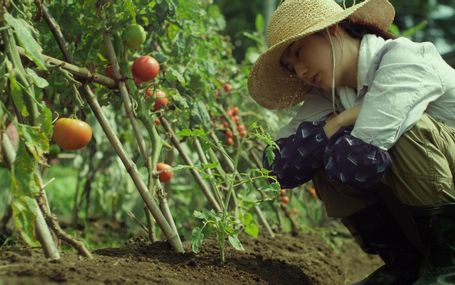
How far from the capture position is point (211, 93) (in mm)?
2408

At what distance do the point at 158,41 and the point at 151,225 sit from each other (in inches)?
31.1

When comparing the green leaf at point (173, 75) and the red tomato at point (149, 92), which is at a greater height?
the green leaf at point (173, 75)

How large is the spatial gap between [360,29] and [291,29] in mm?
244

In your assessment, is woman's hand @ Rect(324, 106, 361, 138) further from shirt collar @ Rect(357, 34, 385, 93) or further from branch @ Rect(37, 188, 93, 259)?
branch @ Rect(37, 188, 93, 259)

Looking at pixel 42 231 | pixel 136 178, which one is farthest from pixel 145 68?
pixel 42 231

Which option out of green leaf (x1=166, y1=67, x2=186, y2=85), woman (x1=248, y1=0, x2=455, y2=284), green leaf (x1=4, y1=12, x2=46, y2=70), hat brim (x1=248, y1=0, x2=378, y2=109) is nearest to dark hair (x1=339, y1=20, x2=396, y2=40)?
woman (x1=248, y1=0, x2=455, y2=284)

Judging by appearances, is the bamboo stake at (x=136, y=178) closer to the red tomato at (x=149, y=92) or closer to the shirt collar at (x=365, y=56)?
the red tomato at (x=149, y=92)

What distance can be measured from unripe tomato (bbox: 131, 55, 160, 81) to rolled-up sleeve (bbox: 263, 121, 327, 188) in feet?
1.42

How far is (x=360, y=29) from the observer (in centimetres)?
193

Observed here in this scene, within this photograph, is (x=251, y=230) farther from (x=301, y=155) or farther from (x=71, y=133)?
(x=71, y=133)

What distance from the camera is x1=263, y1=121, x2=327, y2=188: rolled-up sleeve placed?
5.93ft

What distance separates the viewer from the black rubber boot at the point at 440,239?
1.65 metres

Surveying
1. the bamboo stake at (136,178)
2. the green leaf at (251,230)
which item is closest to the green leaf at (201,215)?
the bamboo stake at (136,178)

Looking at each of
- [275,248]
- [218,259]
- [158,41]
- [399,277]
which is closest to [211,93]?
[158,41]
